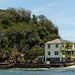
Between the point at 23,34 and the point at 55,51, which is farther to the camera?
the point at 23,34

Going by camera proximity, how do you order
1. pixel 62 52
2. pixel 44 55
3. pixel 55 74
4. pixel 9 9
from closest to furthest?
1. pixel 55 74
2. pixel 62 52
3. pixel 44 55
4. pixel 9 9

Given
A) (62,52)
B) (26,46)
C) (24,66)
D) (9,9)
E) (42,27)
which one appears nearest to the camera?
(24,66)

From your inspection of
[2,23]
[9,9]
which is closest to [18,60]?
[2,23]

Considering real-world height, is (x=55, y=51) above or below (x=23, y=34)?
below

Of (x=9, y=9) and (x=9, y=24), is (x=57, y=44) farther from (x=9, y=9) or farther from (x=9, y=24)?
(x=9, y=9)

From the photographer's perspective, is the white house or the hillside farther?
the hillside

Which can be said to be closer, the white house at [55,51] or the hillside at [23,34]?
the white house at [55,51]

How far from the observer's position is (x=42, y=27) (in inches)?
4279

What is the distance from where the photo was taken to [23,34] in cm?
10081

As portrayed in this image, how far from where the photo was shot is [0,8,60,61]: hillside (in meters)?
87.6

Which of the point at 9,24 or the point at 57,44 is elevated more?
the point at 9,24

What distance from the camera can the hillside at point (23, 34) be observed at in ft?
287

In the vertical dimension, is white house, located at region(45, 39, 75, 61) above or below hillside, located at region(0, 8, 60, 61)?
below

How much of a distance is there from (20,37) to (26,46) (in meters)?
6.65
